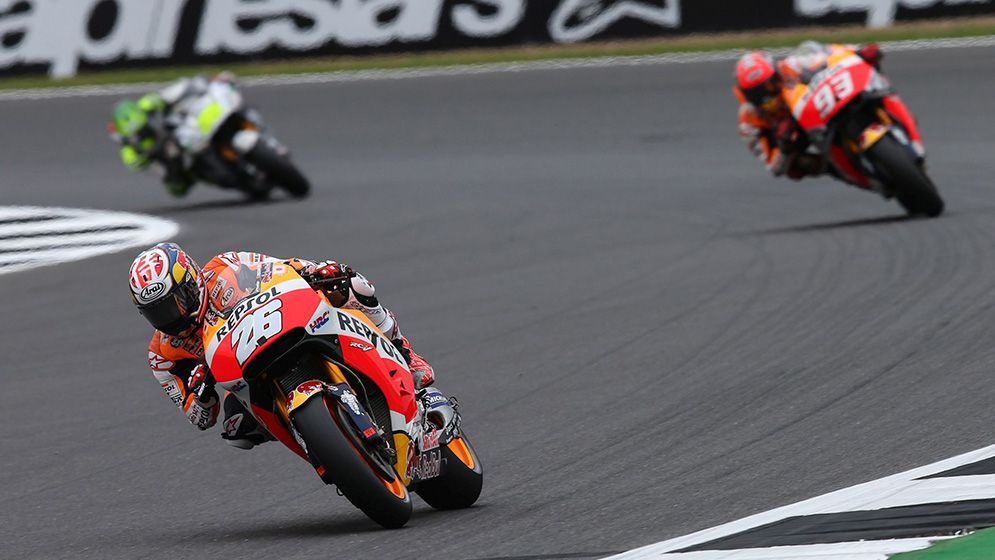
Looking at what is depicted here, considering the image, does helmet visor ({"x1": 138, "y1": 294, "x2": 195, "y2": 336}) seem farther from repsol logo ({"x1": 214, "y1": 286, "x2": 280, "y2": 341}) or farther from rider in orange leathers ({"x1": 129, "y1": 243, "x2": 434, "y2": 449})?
repsol logo ({"x1": 214, "y1": 286, "x2": 280, "y2": 341})

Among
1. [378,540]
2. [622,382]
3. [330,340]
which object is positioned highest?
[330,340]

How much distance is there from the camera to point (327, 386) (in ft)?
18.2

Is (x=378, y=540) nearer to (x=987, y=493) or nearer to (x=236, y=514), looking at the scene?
(x=236, y=514)

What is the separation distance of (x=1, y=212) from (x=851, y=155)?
917 cm

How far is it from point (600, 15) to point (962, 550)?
16.2 meters

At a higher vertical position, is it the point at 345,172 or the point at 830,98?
the point at 830,98

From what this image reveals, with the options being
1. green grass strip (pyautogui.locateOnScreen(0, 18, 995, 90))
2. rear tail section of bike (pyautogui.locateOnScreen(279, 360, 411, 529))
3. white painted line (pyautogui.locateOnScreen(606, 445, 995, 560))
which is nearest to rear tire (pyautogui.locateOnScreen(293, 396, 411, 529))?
rear tail section of bike (pyautogui.locateOnScreen(279, 360, 411, 529))

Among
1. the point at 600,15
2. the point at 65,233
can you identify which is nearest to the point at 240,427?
the point at 65,233

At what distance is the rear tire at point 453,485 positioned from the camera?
6.18 metres

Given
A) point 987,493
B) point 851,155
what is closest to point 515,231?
point 851,155

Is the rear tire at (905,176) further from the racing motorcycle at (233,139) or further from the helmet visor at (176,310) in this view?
the helmet visor at (176,310)

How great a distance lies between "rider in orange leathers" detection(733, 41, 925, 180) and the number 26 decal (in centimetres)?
757

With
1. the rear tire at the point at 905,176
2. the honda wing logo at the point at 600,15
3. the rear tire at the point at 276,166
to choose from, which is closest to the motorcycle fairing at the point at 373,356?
the rear tire at the point at 905,176

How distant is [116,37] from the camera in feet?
72.9
